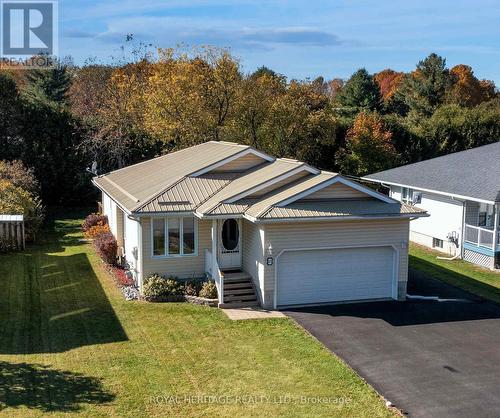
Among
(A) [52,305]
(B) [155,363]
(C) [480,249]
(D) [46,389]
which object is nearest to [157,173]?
(A) [52,305]

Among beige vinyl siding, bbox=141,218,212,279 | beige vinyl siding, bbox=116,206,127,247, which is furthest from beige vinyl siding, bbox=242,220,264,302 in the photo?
beige vinyl siding, bbox=116,206,127,247

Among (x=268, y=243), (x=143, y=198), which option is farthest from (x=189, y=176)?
(x=268, y=243)

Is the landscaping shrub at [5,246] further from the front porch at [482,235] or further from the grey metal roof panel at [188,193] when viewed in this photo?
the front porch at [482,235]

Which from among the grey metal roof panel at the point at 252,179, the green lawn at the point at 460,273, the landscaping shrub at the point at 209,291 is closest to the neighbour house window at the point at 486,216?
the green lawn at the point at 460,273

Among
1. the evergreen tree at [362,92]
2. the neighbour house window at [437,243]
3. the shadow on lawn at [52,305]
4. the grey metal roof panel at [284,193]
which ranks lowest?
the shadow on lawn at [52,305]

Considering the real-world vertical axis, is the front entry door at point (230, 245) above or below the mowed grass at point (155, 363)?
above

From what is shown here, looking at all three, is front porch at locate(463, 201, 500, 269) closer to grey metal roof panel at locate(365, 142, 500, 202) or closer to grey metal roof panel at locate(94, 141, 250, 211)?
grey metal roof panel at locate(365, 142, 500, 202)

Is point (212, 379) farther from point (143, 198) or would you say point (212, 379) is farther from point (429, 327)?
point (143, 198)
